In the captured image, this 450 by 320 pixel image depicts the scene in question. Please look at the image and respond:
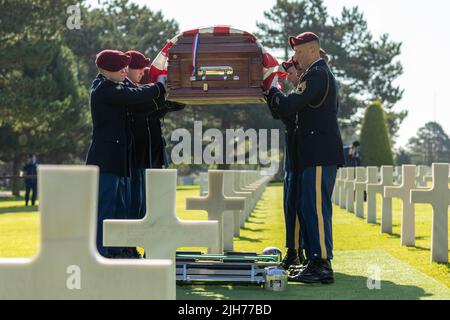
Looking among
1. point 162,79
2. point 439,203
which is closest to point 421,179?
point 439,203

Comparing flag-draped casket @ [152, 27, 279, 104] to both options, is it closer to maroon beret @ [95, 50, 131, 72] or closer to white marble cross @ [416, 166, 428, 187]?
maroon beret @ [95, 50, 131, 72]

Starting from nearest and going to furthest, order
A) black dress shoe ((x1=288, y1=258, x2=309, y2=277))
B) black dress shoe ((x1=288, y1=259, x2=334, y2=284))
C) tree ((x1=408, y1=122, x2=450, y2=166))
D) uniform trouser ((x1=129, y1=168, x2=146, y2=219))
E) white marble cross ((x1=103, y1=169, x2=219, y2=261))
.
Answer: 1. white marble cross ((x1=103, y1=169, x2=219, y2=261))
2. black dress shoe ((x1=288, y1=259, x2=334, y2=284))
3. black dress shoe ((x1=288, y1=258, x2=309, y2=277))
4. uniform trouser ((x1=129, y1=168, x2=146, y2=219))
5. tree ((x1=408, y1=122, x2=450, y2=166))

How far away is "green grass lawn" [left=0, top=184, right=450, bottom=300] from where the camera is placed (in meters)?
6.87

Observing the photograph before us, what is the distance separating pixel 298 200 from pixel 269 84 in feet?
3.78

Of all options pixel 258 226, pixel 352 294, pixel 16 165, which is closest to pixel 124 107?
pixel 352 294

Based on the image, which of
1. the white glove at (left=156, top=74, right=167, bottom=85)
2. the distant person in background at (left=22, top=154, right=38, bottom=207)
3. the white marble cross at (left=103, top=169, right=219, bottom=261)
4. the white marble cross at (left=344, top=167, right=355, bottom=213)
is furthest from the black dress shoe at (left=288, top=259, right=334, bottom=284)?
the distant person in background at (left=22, top=154, right=38, bottom=207)

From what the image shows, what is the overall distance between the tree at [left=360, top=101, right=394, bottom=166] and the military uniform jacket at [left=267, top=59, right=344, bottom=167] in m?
39.9

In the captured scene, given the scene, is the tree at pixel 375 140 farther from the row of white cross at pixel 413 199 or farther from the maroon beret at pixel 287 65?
the maroon beret at pixel 287 65

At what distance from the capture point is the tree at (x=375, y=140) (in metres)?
47.2

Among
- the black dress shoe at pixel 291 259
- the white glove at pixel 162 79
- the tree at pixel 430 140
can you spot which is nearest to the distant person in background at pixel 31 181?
the black dress shoe at pixel 291 259

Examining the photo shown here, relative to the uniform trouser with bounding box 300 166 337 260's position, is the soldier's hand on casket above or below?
above

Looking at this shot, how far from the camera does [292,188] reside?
27.1ft

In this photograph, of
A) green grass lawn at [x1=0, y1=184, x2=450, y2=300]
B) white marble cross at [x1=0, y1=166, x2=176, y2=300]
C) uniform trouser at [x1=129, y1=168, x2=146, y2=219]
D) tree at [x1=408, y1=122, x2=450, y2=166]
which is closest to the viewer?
white marble cross at [x1=0, y1=166, x2=176, y2=300]
